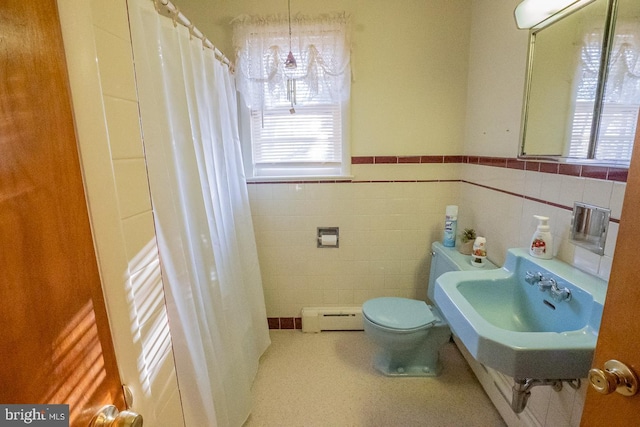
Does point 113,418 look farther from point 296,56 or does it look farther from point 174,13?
point 296,56

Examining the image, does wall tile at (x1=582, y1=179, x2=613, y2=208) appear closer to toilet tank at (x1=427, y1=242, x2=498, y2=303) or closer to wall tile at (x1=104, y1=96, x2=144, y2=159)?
toilet tank at (x1=427, y1=242, x2=498, y2=303)

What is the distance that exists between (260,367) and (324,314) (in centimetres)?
57

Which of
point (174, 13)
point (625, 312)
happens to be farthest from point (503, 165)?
point (174, 13)

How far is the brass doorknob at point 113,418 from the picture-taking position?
0.50 meters

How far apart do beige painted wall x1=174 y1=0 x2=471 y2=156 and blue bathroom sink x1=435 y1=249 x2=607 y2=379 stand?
103 centimetres

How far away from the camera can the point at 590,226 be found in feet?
3.63

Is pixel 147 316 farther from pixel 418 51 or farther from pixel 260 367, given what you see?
pixel 418 51

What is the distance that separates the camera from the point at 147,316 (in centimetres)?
69

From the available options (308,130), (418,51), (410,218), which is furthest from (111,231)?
(418,51)

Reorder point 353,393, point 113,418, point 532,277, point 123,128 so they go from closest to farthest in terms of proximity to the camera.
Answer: point 113,418, point 123,128, point 532,277, point 353,393

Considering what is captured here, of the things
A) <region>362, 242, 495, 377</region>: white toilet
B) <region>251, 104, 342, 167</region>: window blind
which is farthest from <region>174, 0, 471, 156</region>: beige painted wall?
<region>362, 242, 495, 377</region>: white toilet

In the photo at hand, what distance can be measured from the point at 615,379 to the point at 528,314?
0.81m

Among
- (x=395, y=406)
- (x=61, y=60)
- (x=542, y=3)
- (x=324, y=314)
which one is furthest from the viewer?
(x=324, y=314)

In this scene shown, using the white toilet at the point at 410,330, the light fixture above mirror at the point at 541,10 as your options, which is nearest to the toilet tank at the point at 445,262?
the white toilet at the point at 410,330
